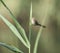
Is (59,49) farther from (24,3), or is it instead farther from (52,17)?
(24,3)

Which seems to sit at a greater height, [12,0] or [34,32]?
[12,0]

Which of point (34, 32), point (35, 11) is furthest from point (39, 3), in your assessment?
point (34, 32)

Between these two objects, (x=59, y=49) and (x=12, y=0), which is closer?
(x=59, y=49)

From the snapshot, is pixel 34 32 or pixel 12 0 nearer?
pixel 34 32

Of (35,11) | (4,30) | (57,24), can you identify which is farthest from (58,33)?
(4,30)

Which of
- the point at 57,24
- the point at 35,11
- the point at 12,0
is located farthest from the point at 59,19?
the point at 12,0

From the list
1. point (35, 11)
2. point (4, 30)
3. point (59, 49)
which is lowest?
point (59, 49)

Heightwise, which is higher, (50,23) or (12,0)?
(12,0)

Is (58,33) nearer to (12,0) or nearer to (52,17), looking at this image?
(52,17)
